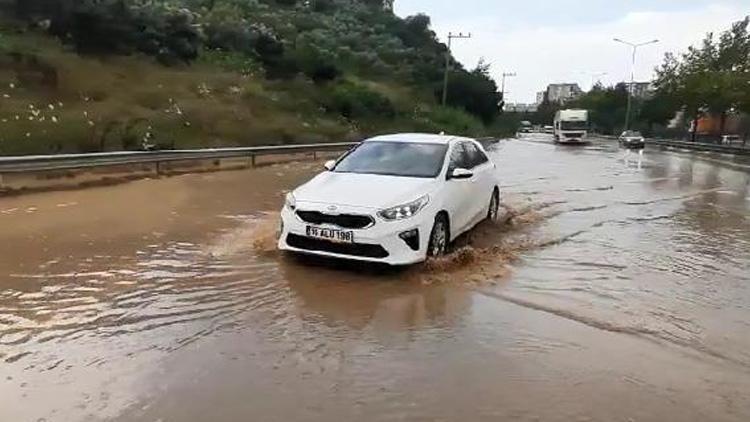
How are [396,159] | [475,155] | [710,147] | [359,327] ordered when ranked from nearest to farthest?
[359,327]
[396,159]
[475,155]
[710,147]

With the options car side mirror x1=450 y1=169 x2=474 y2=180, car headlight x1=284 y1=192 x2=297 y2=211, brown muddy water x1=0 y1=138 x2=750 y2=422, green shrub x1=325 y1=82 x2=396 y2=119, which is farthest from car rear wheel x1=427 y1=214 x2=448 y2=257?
green shrub x1=325 y1=82 x2=396 y2=119

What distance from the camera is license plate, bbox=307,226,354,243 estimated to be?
7.17 m

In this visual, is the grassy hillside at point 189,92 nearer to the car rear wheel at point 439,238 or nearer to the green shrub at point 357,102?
the green shrub at point 357,102

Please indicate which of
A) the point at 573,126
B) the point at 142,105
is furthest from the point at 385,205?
the point at 573,126

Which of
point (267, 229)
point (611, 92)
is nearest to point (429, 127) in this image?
point (267, 229)

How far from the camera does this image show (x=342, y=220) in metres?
7.20

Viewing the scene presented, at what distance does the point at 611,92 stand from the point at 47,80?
9282cm

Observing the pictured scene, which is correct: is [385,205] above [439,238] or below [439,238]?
above

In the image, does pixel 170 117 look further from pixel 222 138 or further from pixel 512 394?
pixel 512 394

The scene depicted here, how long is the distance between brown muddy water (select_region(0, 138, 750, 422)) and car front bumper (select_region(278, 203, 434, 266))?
248 mm

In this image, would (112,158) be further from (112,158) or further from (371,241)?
(371,241)

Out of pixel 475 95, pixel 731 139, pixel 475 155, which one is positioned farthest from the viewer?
pixel 475 95

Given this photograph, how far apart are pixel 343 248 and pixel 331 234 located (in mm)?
192

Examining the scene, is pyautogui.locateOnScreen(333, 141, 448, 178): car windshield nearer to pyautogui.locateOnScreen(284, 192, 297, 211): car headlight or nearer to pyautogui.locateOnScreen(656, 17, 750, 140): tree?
pyautogui.locateOnScreen(284, 192, 297, 211): car headlight
